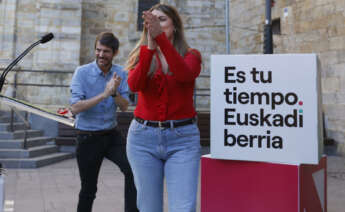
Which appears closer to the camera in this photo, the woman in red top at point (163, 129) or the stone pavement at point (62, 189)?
the woman in red top at point (163, 129)

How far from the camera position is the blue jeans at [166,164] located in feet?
6.82

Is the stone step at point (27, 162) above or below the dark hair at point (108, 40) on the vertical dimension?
below

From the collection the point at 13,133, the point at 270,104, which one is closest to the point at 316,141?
the point at 270,104

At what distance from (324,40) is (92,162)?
8.70 meters

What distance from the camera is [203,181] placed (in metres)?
2.34

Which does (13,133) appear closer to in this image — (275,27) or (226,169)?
(226,169)

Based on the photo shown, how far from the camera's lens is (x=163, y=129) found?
2.11 metres

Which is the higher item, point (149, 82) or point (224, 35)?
point (224, 35)

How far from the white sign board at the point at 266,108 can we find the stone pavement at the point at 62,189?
259cm

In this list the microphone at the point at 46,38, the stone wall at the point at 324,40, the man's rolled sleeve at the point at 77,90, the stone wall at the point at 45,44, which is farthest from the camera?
the stone wall at the point at 45,44

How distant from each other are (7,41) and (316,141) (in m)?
12.5

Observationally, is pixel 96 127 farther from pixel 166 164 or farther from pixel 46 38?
pixel 166 164

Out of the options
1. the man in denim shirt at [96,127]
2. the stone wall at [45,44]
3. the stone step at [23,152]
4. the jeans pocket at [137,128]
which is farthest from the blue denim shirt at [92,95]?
the stone wall at [45,44]

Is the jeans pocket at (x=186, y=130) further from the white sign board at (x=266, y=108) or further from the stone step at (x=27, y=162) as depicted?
the stone step at (x=27, y=162)
